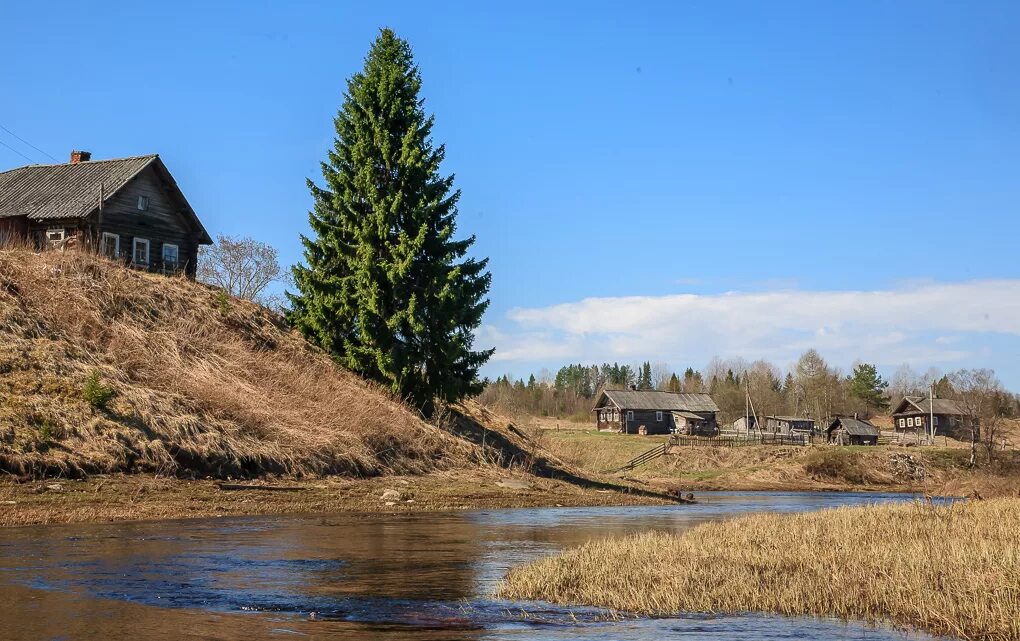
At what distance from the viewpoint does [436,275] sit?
49062 mm

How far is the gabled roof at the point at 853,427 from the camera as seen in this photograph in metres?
109

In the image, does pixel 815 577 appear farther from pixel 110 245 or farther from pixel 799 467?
pixel 799 467

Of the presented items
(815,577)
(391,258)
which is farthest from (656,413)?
(815,577)

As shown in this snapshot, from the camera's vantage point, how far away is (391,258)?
50.3 m

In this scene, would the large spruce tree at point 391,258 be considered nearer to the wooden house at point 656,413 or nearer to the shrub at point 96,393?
the shrub at point 96,393

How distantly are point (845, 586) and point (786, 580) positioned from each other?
918 millimetres

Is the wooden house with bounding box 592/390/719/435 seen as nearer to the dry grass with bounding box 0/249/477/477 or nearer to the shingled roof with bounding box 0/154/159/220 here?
the dry grass with bounding box 0/249/477/477

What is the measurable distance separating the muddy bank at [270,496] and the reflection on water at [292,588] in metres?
2.20

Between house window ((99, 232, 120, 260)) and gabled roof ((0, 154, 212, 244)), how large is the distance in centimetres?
170

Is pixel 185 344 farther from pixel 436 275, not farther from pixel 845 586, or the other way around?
pixel 845 586

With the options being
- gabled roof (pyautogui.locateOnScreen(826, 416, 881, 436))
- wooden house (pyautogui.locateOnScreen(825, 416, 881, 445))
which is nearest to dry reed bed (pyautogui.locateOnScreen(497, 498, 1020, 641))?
wooden house (pyautogui.locateOnScreen(825, 416, 881, 445))

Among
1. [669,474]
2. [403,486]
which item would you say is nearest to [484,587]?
[403,486]

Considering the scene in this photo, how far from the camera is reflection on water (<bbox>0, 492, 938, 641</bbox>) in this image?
1232cm

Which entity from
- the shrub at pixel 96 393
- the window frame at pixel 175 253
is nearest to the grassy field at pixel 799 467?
the window frame at pixel 175 253
